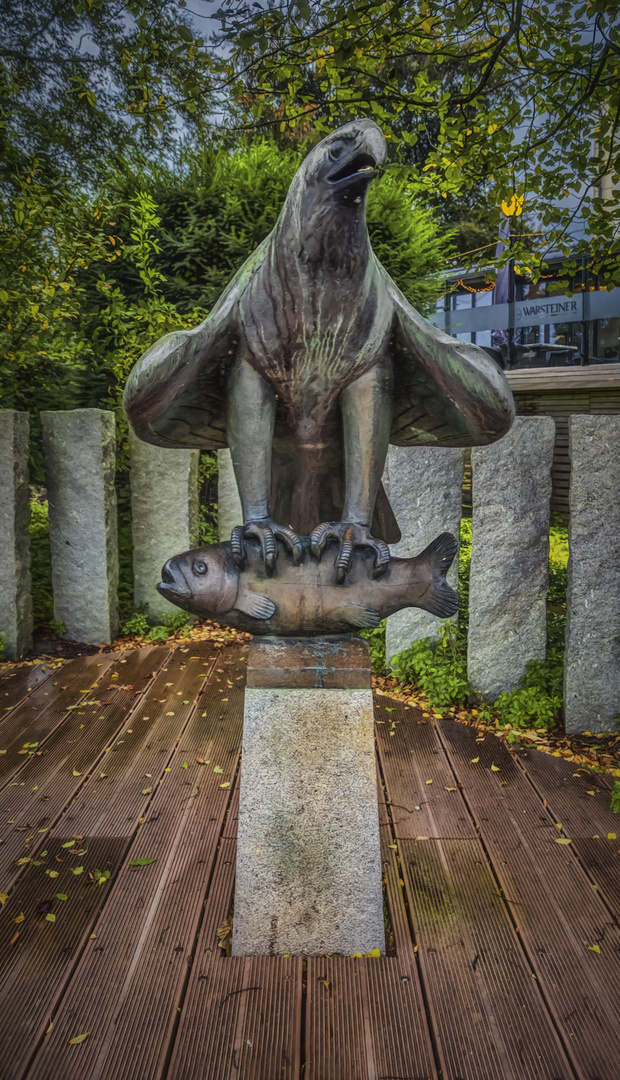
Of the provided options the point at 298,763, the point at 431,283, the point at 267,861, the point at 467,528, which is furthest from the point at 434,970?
the point at 431,283

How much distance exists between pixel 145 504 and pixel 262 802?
9.45 feet

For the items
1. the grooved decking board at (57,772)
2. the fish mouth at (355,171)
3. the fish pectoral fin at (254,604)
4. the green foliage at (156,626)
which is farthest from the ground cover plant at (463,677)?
the fish mouth at (355,171)

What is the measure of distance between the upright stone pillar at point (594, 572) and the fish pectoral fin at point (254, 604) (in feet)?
5.76

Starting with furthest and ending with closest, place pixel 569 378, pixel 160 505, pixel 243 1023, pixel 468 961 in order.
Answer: pixel 569 378 → pixel 160 505 → pixel 468 961 → pixel 243 1023

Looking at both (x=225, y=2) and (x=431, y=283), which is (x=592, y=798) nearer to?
(x=225, y=2)

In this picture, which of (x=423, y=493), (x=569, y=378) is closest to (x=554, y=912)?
(x=423, y=493)

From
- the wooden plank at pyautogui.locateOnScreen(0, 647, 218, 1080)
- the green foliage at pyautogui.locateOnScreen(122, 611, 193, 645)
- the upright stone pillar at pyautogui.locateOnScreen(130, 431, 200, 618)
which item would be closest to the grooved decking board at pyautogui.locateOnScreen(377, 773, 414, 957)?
the wooden plank at pyautogui.locateOnScreen(0, 647, 218, 1080)

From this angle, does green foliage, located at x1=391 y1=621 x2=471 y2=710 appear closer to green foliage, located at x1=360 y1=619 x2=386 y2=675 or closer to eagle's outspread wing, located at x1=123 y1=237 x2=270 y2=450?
green foliage, located at x1=360 y1=619 x2=386 y2=675

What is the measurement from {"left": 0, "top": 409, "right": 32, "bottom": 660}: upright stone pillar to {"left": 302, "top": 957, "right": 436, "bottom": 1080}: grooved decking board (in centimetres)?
280

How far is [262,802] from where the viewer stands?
192 cm

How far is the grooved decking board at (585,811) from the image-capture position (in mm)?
2355

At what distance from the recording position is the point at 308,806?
193cm

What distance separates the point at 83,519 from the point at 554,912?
3131 mm

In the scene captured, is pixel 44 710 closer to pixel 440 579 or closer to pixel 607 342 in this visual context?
pixel 440 579
